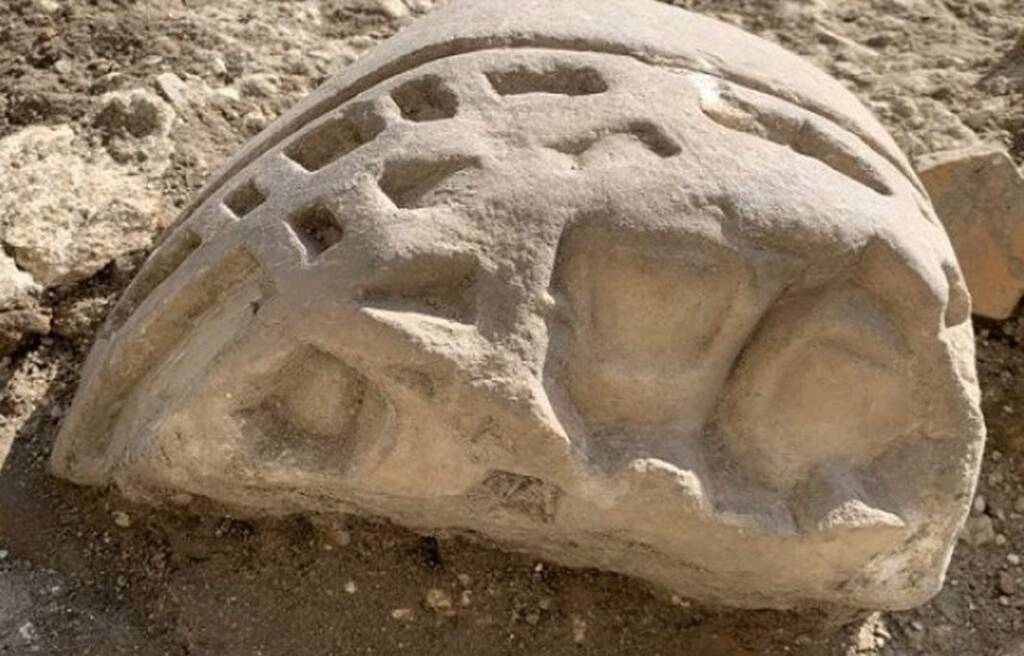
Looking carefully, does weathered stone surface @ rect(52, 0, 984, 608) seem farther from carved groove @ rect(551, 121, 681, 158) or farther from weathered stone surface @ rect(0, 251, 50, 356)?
weathered stone surface @ rect(0, 251, 50, 356)

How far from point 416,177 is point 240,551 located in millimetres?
586

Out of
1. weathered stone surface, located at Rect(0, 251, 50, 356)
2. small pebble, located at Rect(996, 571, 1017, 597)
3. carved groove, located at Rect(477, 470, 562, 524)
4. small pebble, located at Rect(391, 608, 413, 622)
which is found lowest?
small pebble, located at Rect(391, 608, 413, 622)

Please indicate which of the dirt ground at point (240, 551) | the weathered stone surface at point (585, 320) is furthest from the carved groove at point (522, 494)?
the dirt ground at point (240, 551)

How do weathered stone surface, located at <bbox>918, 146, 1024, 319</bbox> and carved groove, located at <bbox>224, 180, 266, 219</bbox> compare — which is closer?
carved groove, located at <bbox>224, 180, 266, 219</bbox>

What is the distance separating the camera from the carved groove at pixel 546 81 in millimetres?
1518

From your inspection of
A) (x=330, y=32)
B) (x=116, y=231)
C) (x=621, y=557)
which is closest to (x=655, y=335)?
(x=621, y=557)

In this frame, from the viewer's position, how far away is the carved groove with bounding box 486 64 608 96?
4.98 feet

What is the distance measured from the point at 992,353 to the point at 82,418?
4.49 feet

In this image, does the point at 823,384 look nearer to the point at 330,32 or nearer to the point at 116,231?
the point at 116,231

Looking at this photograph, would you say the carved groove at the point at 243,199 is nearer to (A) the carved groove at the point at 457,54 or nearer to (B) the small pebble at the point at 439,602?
(A) the carved groove at the point at 457,54

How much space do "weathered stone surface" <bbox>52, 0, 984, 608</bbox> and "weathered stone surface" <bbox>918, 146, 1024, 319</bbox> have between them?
0.50m

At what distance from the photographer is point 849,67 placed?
2438 millimetres

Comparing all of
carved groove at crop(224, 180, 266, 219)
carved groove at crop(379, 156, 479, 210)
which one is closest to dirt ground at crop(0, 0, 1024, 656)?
carved groove at crop(224, 180, 266, 219)

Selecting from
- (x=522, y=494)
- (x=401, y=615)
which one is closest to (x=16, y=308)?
(x=401, y=615)
